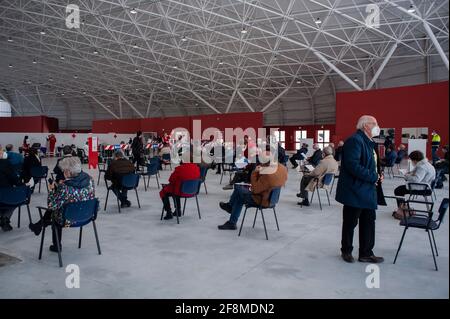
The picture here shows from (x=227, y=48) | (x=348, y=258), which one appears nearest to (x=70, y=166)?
(x=348, y=258)

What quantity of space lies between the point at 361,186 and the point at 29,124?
121ft

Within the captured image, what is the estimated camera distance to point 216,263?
13.5 ft

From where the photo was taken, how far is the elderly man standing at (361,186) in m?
3.94

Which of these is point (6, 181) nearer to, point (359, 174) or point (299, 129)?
point (359, 174)

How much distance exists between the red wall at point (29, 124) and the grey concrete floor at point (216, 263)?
3120 cm

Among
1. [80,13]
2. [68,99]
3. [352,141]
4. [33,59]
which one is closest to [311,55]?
[80,13]

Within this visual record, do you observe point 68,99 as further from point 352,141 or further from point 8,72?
point 352,141

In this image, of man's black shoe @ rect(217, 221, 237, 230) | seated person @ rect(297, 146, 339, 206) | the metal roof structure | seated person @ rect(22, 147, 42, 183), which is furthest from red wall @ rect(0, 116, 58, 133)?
man's black shoe @ rect(217, 221, 237, 230)

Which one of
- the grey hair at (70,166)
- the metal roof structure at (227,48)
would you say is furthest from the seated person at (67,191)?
the metal roof structure at (227,48)

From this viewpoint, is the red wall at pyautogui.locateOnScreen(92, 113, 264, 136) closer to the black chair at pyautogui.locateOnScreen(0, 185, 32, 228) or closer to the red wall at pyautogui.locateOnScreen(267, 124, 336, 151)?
the red wall at pyautogui.locateOnScreen(267, 124, 336, 151)

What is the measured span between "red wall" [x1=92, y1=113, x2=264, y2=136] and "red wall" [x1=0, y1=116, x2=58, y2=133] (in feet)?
14.2

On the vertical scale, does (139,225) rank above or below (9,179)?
below
